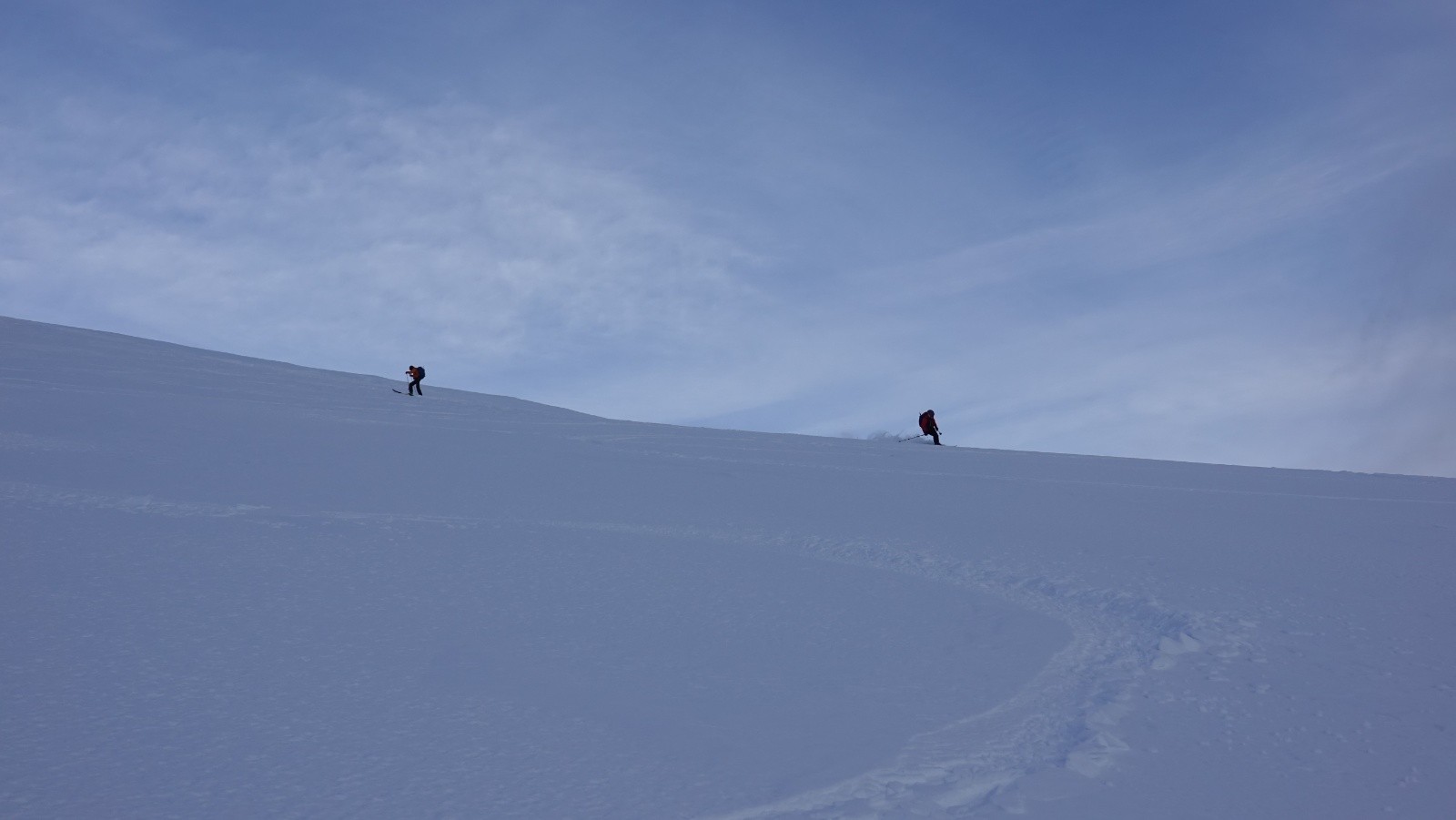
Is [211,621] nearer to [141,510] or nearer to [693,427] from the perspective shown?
[141,510]

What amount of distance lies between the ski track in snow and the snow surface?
0.08 feet

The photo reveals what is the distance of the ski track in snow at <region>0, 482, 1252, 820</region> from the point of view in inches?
142

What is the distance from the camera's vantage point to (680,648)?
516 centimetres

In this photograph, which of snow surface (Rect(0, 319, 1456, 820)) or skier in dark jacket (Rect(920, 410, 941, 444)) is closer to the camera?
snow surface (Rect(0, 319, 1456, 820))

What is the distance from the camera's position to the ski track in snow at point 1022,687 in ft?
11.8

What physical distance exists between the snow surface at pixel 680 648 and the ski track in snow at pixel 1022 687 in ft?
0.08

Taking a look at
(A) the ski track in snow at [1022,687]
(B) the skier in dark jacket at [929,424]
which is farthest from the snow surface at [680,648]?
(B) the skier in dark jacket at [929,424]

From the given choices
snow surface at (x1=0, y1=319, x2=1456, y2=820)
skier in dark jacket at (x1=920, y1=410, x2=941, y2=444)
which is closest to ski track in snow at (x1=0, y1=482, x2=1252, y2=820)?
snow surface at (x1=0, y1=319, x2=1456, y2=820)

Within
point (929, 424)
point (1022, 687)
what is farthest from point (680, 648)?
point (929, 424)

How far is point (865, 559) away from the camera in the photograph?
7363 millimetres

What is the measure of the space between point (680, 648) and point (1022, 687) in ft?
6.06

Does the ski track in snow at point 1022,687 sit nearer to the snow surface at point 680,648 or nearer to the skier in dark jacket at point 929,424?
the snow surface at point 680,648

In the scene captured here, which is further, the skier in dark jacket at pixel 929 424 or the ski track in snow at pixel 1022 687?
the skier in dark jacket at pixel 929 424

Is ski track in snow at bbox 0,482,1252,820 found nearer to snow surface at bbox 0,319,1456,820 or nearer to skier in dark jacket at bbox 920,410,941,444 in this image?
snow surface at bbox 0,319,1456,820
